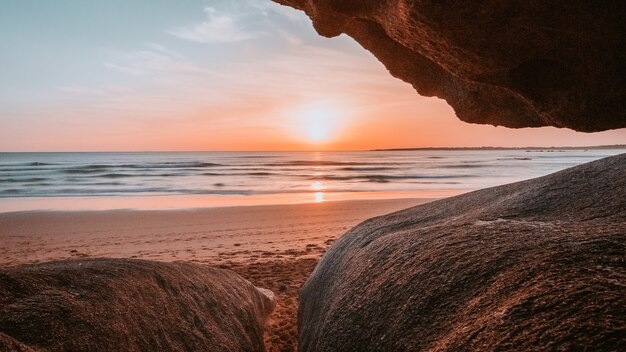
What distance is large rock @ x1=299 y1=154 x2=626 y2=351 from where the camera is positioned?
157 cm

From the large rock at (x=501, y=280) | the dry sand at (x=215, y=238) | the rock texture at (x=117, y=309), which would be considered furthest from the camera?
the dry sand at (x=215, y=238)

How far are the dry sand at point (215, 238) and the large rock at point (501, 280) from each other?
5.83ft

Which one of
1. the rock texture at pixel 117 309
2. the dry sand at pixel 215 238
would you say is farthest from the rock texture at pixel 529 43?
the dry sand at pixel 215 238

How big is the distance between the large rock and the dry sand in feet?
5.83

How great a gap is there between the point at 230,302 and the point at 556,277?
9.47 ft

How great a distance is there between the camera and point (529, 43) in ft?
11.0

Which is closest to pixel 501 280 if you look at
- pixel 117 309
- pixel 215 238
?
pixel 117 309

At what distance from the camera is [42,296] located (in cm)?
236

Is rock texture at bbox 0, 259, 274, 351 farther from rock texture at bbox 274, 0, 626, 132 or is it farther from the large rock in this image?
rock texture at bbox 274, 0, 626, 132

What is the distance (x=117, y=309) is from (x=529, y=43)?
3.50 meters

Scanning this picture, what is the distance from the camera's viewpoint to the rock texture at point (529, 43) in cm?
303

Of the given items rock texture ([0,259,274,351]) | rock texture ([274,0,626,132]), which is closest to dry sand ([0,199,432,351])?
rock texture ([0,259,274,351])

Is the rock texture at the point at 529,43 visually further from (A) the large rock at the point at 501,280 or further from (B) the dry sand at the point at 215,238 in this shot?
(B) the dry sand at the point at 215,238

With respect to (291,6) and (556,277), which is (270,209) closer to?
(291,6)
